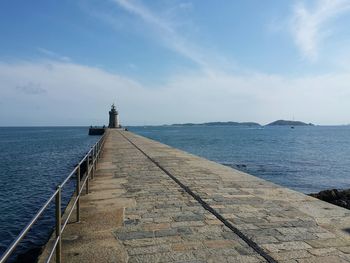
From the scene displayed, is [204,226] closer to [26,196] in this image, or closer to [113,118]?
[26,196]

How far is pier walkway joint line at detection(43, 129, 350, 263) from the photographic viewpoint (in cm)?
421

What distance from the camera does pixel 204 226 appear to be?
17.2 ft

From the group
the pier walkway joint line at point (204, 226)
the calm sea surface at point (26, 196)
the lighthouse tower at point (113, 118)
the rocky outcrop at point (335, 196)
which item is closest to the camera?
the pier walkway joint line at point (204, 226)

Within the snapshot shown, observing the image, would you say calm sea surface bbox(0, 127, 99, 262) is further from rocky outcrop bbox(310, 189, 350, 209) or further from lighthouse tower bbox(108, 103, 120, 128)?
lighthouse tower bbox(108, 103, 120, 128)

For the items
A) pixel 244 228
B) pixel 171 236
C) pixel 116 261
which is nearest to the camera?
pixel 116 261

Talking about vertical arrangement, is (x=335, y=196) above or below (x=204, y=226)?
below

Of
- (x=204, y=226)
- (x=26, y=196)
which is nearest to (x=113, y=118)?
(x=26, y=196)

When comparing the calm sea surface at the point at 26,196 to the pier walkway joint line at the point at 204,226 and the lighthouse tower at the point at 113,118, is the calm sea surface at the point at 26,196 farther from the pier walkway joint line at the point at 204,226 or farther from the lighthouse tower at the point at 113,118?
the lighthouse tower at the point at 113,118

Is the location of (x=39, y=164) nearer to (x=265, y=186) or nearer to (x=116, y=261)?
(x=265, y=186)

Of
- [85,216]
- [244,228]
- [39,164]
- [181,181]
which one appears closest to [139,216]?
[85,216]

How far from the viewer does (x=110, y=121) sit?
8375 cm

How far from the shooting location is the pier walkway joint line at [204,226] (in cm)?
421

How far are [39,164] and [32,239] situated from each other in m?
18.0

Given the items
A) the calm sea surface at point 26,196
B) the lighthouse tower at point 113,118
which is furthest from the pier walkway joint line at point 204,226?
the lighthouse tower at point 113,118
